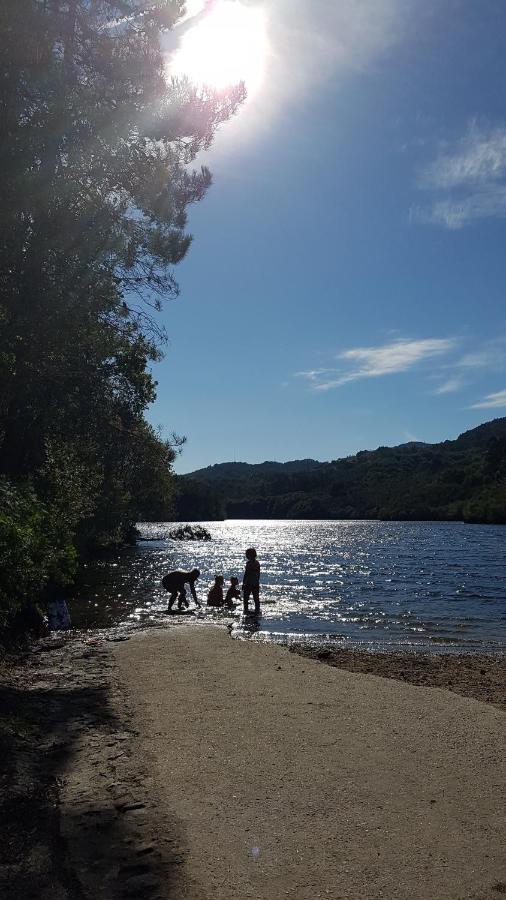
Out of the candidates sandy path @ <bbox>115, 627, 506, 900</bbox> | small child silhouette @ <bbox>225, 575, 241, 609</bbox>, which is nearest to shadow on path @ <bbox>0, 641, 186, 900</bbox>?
sandy path @ <bbox>115, 627, 506, 900</bbox>

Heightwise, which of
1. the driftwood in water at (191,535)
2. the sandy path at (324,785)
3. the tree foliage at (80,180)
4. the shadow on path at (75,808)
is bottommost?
the sandy path at (324,785)

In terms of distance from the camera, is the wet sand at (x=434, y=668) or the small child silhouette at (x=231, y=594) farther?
the small child silhouette at (x=231, y=594)

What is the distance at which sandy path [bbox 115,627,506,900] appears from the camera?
4.57 metres

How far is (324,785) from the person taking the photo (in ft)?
20.1

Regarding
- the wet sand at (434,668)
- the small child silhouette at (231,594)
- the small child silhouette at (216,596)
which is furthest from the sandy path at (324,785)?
the small child silhouette at (231,594)

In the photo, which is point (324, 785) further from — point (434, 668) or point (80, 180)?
point (80, 180)

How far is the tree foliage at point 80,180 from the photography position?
10.7 meters

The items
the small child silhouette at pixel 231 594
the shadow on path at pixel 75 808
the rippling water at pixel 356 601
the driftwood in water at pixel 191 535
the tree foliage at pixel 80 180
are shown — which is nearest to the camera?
the shadow on path at pixel 75 808

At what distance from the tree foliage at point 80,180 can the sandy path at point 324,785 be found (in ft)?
12.4

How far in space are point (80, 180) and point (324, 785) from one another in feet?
34.9

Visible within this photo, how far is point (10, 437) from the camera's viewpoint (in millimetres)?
17312

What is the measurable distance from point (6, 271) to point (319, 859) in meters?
10.5

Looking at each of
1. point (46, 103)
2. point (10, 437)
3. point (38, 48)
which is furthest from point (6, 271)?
point (10, 437)

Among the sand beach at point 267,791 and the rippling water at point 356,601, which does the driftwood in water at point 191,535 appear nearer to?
the rippling water at point 356,601
